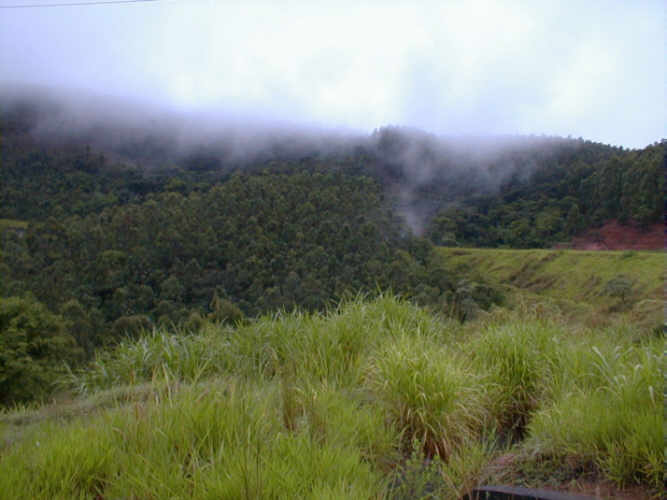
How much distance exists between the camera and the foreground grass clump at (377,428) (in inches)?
78.7

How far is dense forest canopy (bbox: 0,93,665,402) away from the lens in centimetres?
2725

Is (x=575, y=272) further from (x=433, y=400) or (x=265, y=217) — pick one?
(x=265, y=217)

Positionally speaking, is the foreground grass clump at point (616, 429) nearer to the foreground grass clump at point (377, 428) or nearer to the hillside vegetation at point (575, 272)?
the foreground grass clump at point (377, 428)

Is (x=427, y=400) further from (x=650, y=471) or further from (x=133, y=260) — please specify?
(x=133, y=260)

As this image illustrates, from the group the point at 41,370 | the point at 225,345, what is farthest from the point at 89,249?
the point at 225,345

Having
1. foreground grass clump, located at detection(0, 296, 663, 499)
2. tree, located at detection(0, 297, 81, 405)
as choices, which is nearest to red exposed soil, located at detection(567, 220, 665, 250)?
foreground grass clump, located at detection(0, 296, 663, 499)

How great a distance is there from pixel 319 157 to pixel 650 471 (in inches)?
2626

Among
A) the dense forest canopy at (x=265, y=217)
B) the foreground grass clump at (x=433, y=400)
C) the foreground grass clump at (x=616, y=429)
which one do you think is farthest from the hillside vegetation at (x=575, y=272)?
the foreground grass clump at (x=616, y=429)

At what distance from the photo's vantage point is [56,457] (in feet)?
7.07

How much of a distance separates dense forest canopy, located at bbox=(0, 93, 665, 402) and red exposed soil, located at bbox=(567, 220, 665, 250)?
0.60 m

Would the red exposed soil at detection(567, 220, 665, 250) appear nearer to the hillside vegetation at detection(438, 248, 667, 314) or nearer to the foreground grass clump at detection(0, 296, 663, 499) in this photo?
the hillside vegetation at detection(438, 248, 667, 314)

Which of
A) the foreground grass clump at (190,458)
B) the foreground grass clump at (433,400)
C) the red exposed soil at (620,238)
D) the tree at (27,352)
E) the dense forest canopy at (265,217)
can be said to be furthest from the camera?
the dense forest canopy at (265,217)

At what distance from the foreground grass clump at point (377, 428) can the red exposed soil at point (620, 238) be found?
14.3 meters

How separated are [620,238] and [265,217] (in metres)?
31.3
